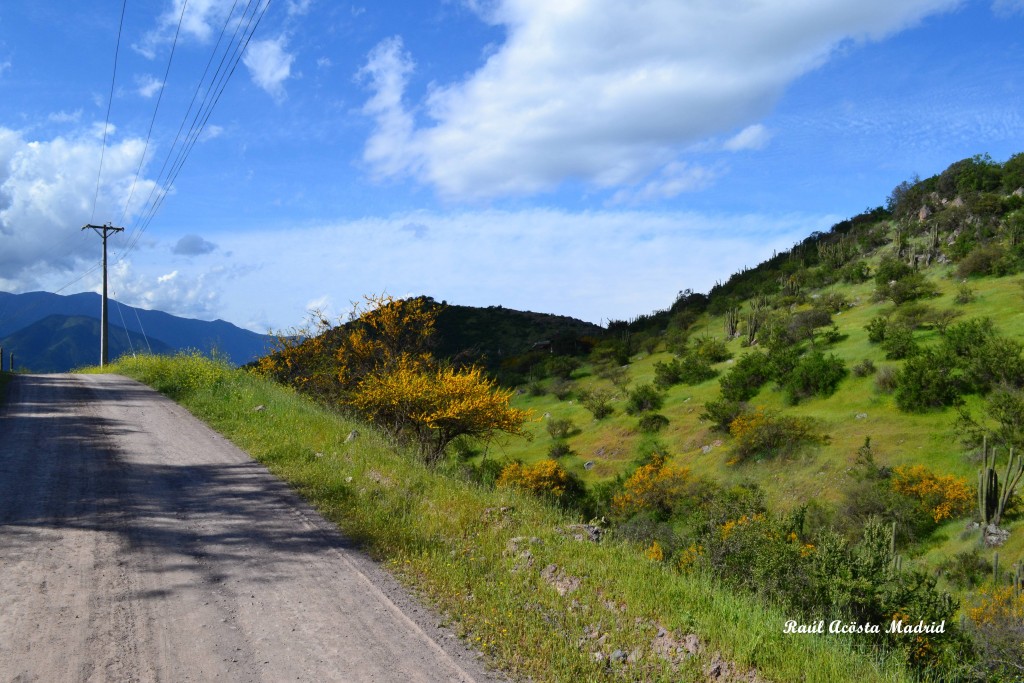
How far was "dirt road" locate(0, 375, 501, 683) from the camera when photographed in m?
4.46

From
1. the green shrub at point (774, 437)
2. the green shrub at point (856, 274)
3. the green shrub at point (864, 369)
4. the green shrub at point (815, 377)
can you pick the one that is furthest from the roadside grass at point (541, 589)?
the green shrub at point (856, 274)

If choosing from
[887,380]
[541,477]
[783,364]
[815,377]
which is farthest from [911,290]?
[541,477]

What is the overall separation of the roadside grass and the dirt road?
36 cm

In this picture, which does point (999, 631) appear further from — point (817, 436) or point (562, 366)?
point (562, 366)

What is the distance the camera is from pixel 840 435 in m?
24.0

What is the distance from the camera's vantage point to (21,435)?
447 inches

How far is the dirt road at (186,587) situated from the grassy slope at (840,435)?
15.7 metres

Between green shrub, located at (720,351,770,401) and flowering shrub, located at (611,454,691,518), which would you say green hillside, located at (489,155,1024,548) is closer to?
green shrub, located at (720,351,770,401)

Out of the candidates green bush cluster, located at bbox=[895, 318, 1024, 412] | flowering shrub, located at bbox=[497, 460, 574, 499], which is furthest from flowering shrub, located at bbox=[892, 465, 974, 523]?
flowering shrub, located at bbox=[497, 460, 574, 499]

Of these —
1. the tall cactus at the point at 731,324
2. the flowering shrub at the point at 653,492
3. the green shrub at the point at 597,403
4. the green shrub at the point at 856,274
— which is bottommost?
the flowering shrub at the point at 653,492

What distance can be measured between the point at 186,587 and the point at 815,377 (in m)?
28.6

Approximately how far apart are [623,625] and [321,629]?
2.48 metres

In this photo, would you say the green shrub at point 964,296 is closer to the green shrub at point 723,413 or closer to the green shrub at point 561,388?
the green shrub at point 723,413

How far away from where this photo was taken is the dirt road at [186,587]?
4461mm
